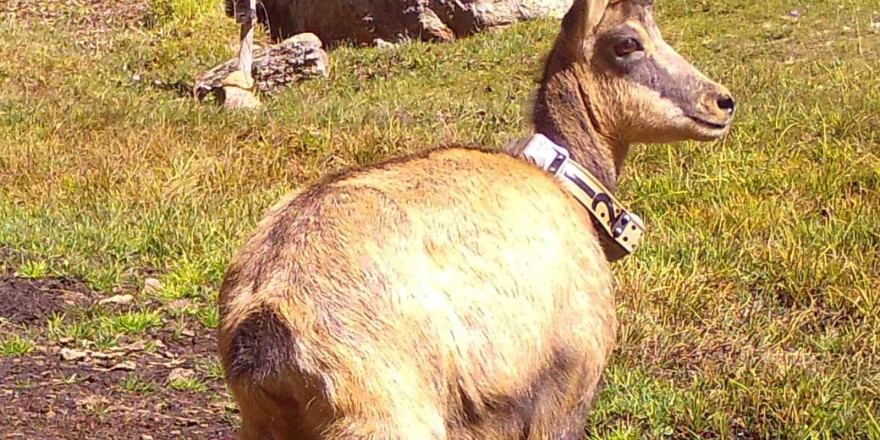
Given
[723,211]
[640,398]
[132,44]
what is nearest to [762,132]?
[723,211]

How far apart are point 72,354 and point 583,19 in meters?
2.85

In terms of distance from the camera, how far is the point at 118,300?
6.38 m

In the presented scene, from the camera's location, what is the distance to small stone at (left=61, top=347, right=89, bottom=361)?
5.73 m

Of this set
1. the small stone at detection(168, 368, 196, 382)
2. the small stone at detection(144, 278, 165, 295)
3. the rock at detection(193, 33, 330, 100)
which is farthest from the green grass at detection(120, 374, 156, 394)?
the rock at detection(193, 33, 330, 100)

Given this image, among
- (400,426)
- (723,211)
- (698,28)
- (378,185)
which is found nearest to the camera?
(400,426)

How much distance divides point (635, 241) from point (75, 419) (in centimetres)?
238

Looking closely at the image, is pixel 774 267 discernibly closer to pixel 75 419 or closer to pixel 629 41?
pixel 629 41

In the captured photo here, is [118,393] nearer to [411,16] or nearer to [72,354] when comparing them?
[72,354]

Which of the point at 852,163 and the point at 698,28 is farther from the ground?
the point at 852,163

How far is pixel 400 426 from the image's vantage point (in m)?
2.90

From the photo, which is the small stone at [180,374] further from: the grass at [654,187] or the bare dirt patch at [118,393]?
the grass at [654,187]

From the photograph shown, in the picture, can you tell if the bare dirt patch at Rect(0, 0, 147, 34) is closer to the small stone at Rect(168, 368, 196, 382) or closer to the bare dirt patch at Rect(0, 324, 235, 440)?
the bare dirt patch at Rect(0, 324, 235, 440)

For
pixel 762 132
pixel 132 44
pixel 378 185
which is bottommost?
pixel 132 44

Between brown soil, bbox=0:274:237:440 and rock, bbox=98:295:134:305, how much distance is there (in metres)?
0.11
